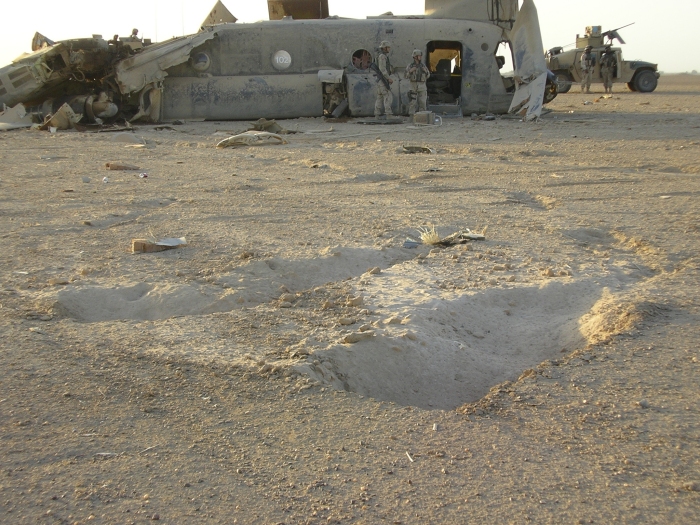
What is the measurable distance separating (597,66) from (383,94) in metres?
11.3

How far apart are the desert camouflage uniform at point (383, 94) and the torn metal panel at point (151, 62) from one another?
3.46 meters

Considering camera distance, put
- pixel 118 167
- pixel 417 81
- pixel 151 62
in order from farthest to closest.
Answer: pixel 151 62 → pixel 417 81 → pixel 118 167

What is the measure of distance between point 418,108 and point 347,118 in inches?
58.6

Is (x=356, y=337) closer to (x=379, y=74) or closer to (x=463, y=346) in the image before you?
(x=463, y=346)

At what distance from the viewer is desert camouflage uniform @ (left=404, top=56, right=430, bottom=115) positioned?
540 inches

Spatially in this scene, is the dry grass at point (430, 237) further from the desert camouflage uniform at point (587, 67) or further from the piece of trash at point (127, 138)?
the desert camouflage uniform at point (587, 67)

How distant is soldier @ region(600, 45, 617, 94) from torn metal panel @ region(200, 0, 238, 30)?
1220 centimetres

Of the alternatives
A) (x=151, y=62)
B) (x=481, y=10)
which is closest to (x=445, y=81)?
(x=481, y=10)

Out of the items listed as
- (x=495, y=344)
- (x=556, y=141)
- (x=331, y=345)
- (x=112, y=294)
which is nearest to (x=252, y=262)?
(x=112, y=294)

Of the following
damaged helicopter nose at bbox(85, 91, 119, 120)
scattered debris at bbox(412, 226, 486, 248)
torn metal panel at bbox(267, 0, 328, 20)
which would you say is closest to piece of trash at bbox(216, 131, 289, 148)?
damaged helicopter nose at bbox(85, 91, 119, 120)

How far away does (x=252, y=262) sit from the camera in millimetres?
4324

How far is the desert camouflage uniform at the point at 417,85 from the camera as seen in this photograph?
13.7 meters

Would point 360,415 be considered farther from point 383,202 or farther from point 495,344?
point 383,202

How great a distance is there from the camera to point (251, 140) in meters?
10.8
